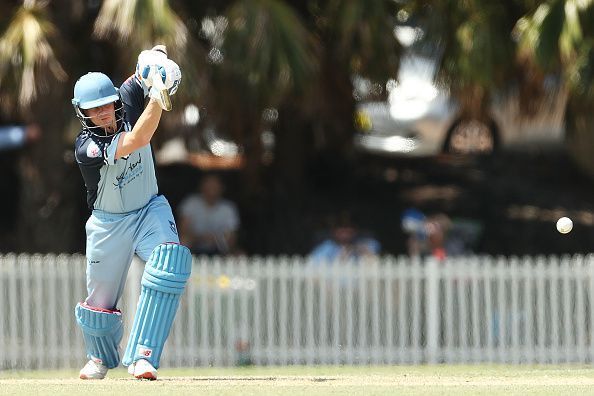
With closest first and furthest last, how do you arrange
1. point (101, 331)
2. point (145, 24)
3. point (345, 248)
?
point (101, 331), point (145, 24), point (345, 248)

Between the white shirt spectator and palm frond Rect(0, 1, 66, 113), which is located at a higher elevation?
palm frond Rect(0, 1, 66, 113)

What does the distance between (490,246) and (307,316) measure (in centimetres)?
462

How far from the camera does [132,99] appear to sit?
8.39m

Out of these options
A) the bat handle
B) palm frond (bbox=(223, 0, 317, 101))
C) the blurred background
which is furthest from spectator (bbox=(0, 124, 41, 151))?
the bat handle

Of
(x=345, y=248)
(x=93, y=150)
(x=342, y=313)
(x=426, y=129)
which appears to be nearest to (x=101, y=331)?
(x=93, y=150)

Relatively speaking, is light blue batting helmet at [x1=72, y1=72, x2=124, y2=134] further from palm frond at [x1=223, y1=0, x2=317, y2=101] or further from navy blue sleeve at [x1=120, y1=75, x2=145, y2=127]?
palm frond at [x1=223, y1=0, x2=317, y2=101]

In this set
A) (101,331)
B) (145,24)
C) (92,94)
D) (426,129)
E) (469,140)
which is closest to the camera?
(92,94)

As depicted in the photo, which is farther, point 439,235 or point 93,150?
point 439,235

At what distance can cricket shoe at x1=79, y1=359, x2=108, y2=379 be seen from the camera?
8461 millimetres

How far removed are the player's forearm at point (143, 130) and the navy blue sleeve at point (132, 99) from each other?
559mm

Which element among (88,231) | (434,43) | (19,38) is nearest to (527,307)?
(434,43)

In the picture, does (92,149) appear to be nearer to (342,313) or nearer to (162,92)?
(162,92)

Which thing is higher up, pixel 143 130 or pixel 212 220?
pixel 212 220

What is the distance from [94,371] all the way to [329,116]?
27.7 ft
